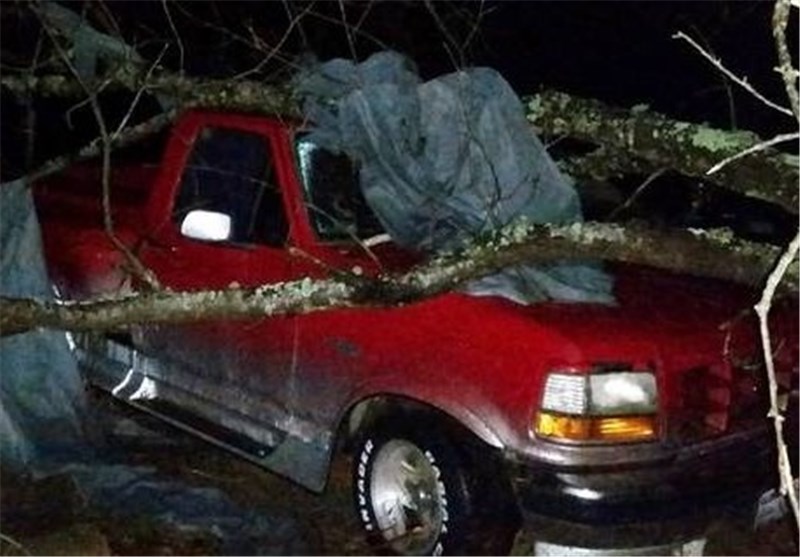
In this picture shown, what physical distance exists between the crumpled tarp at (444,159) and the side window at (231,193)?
426 mm

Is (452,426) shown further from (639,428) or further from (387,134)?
(387,134)

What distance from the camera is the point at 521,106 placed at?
5371 millimetres

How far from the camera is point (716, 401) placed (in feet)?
15.7

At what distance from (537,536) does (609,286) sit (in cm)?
100

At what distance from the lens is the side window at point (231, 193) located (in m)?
5.48

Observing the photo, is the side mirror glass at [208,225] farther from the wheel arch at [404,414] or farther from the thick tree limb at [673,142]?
the thick tree limb at [673,142]

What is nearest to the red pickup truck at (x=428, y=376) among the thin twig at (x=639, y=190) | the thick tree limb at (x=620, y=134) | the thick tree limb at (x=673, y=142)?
the thick tree limb at (x=620, y=134)

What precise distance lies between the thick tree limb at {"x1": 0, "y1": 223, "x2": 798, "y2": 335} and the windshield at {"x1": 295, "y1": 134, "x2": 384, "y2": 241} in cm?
55

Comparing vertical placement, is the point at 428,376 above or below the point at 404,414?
above

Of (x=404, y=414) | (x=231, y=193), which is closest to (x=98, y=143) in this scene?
(x=231, y=193)

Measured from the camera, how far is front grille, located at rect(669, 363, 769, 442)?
4.67 meters

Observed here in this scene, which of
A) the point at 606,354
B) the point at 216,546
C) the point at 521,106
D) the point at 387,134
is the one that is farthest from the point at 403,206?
the point at 216,546

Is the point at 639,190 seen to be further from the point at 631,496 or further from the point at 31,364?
the point at 31,364

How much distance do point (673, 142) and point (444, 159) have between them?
85 centimetres
